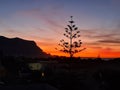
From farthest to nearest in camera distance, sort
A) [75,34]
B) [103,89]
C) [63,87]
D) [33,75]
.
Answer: [75,34] → [33,75] → [103,89] → [63,87]

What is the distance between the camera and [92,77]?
1346 inches

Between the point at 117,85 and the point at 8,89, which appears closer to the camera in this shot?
the point at 8,89

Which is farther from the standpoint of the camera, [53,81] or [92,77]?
[92,77]

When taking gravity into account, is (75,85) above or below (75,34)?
below

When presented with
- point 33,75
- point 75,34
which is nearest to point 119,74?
point 33,75

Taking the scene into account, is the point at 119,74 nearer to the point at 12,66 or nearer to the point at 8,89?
the point at 8,89

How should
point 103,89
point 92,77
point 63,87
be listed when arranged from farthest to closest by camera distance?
1. point 92,77
2. point 103,89
3. point 63,87

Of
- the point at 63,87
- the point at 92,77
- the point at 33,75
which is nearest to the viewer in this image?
the point at 63,87

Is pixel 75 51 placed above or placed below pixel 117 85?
above

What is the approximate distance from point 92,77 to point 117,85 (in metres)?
6.45

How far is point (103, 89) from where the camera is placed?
1163 inches

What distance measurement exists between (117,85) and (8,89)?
1374 centimetres

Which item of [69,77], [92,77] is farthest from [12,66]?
[69,77]

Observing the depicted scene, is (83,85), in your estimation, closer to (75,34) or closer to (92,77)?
(92,77)
